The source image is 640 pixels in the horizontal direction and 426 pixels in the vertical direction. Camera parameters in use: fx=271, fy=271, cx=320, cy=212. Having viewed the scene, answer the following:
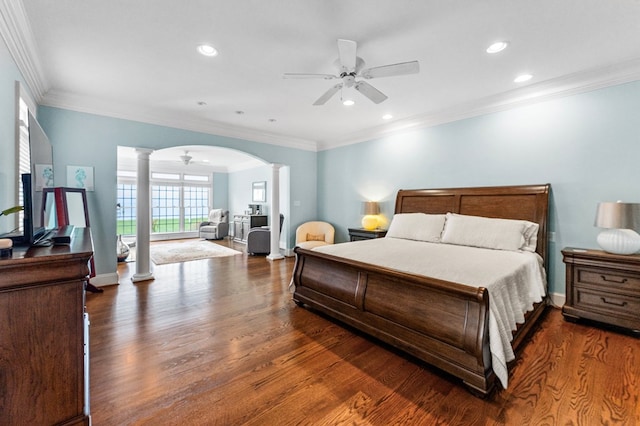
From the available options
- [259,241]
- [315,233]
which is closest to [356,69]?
[315,233]

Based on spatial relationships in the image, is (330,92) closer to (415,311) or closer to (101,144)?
(415,311)

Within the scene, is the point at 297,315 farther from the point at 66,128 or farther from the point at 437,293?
the point at 66,128

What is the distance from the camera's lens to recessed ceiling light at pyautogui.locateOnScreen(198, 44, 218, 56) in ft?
8.07

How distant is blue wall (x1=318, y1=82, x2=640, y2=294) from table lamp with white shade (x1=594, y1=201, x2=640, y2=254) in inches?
15.1

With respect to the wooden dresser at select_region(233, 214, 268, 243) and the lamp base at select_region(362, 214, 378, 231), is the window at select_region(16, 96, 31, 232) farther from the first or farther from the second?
the wooden dresser at select_region(233, 214, 268, 243)

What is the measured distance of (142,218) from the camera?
4.31m

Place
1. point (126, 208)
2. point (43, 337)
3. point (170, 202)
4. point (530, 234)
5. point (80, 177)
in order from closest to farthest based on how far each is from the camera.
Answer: point (43, 337)
point (530, 234)
point (80, 177)
point (126, 208)
point (170, 202)

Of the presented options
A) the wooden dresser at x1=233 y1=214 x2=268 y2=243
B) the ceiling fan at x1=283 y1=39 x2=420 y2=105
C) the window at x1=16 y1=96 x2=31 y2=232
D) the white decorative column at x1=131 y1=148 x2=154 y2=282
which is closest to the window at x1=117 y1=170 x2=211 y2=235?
the wooden dresser at x1=233 y1=214 x2=268 y2=243

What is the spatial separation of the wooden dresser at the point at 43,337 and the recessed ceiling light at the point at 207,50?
207 centimetres

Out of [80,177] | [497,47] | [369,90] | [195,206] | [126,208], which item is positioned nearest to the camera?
[497,47]

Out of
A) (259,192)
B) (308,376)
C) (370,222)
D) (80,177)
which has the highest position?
(259,192)

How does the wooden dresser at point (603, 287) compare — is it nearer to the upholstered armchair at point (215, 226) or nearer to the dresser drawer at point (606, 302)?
the dresser drawer at point (606, 302)

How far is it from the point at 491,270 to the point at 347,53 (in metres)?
2.13

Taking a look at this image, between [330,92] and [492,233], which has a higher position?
[330,92]
